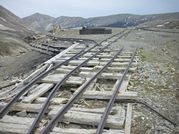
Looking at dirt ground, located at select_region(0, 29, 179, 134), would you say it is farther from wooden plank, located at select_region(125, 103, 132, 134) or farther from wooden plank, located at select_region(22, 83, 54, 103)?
wooden plank, located at select_region(22, 83, 54, 103)

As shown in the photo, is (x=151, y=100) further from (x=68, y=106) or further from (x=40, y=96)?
(x=40, y=96)

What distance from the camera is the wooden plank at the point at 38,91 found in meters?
8.02

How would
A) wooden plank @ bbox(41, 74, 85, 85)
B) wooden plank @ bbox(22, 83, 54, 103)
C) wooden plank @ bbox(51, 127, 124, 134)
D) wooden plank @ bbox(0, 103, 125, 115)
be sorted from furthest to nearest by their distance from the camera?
1. wooden plank @ bbox(41, 74, 85, 85)
2. wooden plank @ bbox(22, 83, 54, 103)
3. wooden plank @ bbox(0, 103, 125, 115)
4. wooden plank @ bbox(51, 127, 124, 134)

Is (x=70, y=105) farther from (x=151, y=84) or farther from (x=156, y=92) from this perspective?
(x=151, y=84)

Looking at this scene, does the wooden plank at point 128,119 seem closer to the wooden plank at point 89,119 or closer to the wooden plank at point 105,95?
the wooden plank at point 89,119

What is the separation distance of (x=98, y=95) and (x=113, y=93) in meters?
0.43

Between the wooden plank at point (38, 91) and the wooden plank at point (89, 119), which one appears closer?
the wooden plank at point (89, 119)

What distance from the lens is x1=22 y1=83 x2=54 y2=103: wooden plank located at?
26.3 feet

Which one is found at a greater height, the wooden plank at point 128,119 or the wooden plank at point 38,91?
the wooden plank at point 38,91

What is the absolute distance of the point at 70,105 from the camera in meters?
7.61

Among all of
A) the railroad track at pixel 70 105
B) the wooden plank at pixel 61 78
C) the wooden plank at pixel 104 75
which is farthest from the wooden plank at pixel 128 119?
the wooden plank at pixel 104 75

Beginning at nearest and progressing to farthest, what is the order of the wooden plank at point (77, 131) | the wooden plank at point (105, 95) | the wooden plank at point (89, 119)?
the wooden plank at point (77, 131) → the wooden plank at point (89, 119) → the wooden plank at point (105, 95)

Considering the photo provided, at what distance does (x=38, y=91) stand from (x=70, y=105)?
154 centimetres

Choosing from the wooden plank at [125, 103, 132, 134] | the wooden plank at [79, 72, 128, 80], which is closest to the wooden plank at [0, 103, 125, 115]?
the wooden plank at [125, 103, 132, 134]
